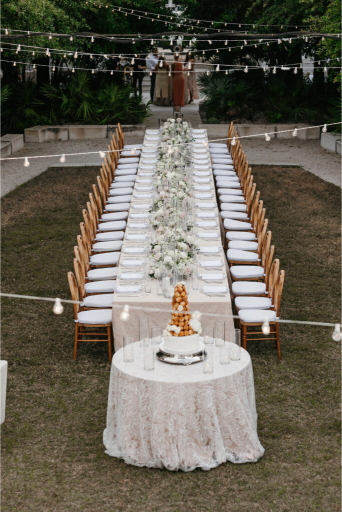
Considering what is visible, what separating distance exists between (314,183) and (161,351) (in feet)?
30.3

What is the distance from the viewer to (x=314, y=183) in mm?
13828

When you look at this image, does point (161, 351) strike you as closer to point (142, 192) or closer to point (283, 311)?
point (283, 311)

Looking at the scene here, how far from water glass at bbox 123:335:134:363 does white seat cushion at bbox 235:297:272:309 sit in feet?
5.69

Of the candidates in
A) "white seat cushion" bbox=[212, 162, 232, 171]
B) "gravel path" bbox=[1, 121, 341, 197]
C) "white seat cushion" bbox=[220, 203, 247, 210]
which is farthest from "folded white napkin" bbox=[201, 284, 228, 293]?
"gravel path" bbox=[1, 121, 341, 197]

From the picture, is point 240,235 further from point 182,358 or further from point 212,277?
point 182,358

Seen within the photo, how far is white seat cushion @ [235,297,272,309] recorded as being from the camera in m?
6.74

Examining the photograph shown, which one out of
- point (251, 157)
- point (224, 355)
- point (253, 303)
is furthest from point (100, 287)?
point (251, 157)

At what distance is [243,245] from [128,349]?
3524 millimetres

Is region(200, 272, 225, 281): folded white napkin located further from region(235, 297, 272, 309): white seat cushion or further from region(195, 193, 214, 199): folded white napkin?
region(195, 193, 214, 199): folded white napkin

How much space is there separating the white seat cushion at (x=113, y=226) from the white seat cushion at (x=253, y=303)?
105 inches

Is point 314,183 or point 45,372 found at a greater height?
point 314,183

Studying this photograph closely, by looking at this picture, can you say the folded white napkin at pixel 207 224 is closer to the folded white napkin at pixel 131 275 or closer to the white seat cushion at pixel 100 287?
the white seat cushion at pixel 100 287

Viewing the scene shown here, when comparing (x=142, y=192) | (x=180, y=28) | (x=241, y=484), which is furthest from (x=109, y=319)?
(x=180, y=28)

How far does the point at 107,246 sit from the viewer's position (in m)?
8.39
